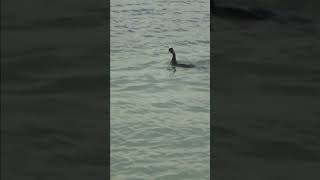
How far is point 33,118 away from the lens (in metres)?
8.27

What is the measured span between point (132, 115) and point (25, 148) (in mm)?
1908

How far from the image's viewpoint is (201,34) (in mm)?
15367

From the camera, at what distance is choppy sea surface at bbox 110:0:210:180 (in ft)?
24.1

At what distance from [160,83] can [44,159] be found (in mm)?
3989

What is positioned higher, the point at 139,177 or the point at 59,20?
the point at 59,20

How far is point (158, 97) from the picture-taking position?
995 cm

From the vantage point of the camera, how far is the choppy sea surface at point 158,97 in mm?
7359
